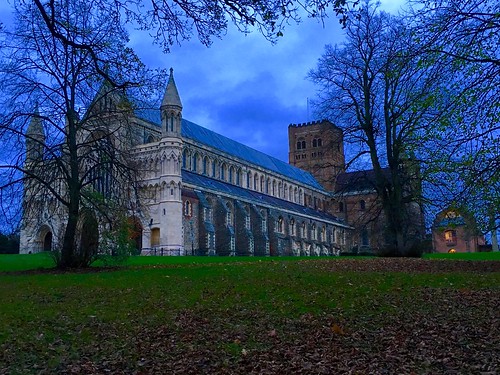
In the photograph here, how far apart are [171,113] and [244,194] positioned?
1515 centimetres

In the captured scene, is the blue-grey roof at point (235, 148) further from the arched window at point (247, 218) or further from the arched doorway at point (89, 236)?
the arched doorway at point (89, 236)

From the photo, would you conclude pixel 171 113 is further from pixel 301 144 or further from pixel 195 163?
pixel 301 144

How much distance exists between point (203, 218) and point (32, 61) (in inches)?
1217

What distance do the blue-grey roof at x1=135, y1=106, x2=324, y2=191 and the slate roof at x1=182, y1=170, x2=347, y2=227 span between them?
4429 millimetres

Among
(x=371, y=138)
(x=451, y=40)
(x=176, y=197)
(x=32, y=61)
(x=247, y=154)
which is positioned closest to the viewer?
(x=451, y=40)

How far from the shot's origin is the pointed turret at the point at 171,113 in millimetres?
45906

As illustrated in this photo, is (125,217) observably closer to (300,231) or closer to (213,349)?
(213,349)

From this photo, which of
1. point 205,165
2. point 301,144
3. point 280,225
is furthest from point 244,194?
point 301,144

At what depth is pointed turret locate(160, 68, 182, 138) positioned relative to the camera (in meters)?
45.9

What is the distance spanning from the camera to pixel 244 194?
57.5m

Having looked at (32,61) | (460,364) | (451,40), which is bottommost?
(460,364)

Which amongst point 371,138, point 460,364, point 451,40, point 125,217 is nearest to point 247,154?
point 371,138

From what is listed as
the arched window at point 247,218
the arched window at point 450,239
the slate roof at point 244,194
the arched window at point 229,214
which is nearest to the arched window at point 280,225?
the slate roof at point 244,194

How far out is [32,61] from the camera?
17516 millimetres
